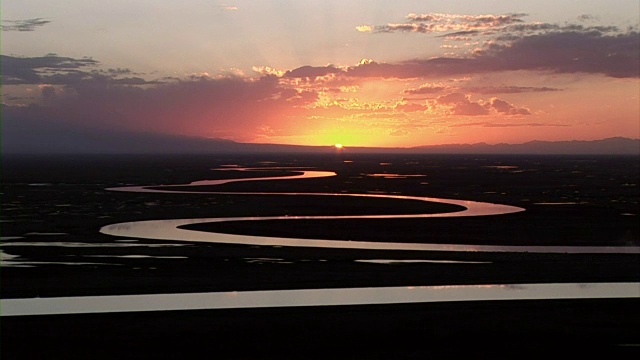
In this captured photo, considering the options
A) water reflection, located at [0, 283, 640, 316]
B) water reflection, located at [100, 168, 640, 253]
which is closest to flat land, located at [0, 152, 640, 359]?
water reflection, located at [0, 283, 640, 316]

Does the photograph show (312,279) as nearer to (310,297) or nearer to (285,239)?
(310,297)

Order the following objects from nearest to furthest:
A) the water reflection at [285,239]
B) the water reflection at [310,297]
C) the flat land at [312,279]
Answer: the flat land at [312,279], the water reflection at [310,297], the water reflection at [285,239]

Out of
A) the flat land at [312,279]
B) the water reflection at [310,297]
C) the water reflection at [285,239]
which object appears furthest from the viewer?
the water reflection at [285,239]

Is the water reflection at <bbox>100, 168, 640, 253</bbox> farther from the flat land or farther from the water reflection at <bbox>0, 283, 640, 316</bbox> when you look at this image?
the water reflection at <bbox>0, 283, 640, 316</bbox>

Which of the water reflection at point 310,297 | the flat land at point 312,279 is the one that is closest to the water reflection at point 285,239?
the flat land at point 312,279

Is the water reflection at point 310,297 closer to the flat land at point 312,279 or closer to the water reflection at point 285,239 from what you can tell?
the flat land at point 312,279

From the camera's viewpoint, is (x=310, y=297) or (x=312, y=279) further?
(x=312, y=279)

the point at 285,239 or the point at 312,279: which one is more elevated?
the point at 312,279

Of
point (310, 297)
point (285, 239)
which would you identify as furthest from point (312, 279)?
point (285, 239)
